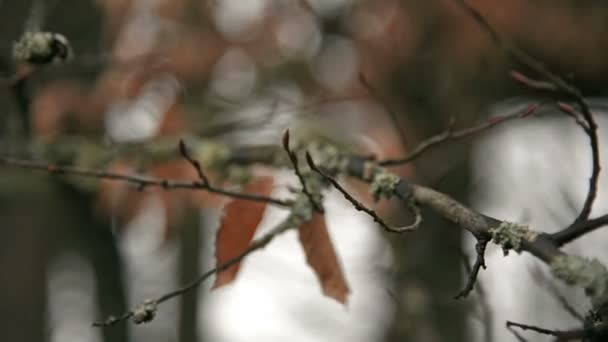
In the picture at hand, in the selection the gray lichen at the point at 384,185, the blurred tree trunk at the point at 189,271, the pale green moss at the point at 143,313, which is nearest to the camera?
the pale green moss at the point at 143,313

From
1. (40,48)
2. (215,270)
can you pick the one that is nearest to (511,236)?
(215,270)

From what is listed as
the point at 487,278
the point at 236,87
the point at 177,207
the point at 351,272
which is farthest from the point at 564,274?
the point at 236,87

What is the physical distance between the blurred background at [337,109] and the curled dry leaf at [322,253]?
1363 mm

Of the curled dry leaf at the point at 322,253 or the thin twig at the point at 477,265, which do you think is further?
the curled dry leaf at the point at 322,253

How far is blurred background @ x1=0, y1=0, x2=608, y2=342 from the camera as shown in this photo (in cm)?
332

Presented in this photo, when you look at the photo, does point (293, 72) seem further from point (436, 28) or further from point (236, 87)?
point (436, 28)

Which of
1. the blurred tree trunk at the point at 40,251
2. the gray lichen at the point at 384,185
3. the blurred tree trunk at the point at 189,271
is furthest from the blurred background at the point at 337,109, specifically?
the gray lichen at the point at 384,185

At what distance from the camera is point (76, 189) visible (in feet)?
13.0

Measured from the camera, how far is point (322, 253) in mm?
1688

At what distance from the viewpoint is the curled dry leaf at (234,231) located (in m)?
1.61

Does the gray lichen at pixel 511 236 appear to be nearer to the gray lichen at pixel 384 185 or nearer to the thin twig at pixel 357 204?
the thin twig at pixel 357 204

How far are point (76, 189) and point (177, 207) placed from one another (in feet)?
3.03

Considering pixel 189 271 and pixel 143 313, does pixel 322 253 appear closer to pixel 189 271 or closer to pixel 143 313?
pixel 143 313

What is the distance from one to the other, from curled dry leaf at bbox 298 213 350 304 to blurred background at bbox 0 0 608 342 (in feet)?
4.47
